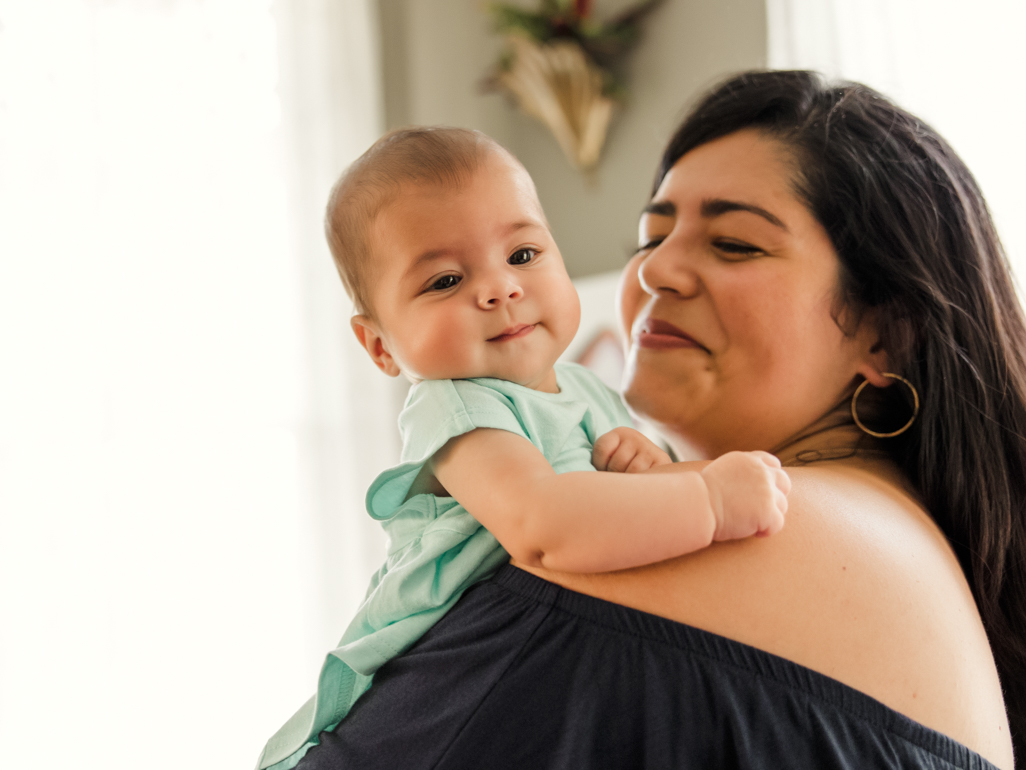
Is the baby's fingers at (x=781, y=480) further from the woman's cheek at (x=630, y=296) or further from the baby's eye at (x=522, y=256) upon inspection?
the woman's cheek at (x=630, y=296)

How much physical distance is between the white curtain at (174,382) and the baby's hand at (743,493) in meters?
2.06

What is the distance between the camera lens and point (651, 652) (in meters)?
0.72

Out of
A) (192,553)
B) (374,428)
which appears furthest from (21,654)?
(374,428)

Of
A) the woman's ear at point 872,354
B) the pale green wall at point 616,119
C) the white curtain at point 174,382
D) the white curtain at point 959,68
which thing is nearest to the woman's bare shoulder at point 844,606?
the woman's ear at point 872,354

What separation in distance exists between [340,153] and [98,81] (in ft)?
2.82

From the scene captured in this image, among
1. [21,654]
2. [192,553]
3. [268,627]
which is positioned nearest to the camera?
[21,654]

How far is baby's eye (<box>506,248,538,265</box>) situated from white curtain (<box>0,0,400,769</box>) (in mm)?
1797

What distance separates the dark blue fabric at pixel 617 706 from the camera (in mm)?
684

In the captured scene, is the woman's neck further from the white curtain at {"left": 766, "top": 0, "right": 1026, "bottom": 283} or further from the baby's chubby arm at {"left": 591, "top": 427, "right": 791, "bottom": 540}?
the white curtain at {"left": 766, "top": 0, "right": 1026, "bottom": 283}

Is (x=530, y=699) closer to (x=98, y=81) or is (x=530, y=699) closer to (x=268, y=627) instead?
(x=268, y=627)

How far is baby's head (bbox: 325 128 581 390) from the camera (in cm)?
87

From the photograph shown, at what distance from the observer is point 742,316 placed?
41.8 inches

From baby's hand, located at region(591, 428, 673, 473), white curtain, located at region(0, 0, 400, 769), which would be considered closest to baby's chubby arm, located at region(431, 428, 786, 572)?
baby's hand, located at region(591, 428, 673, 473)

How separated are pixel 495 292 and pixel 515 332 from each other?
0.06m
